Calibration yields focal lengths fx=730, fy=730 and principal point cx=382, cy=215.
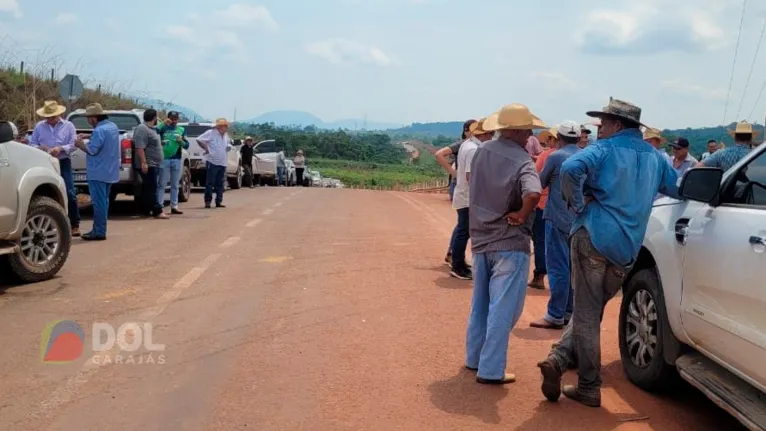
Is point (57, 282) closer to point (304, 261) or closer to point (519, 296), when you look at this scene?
point (304, 261)

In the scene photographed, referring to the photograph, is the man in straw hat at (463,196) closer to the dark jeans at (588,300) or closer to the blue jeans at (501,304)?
the blue jeans at (501,304)

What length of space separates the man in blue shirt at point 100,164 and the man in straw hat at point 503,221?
6.81 m

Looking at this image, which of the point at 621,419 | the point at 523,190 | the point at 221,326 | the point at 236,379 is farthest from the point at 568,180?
the point at 221,326

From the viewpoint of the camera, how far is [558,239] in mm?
6754

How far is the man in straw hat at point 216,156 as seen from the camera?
1518cm

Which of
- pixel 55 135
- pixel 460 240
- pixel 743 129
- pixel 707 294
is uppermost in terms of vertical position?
pixel 743 129

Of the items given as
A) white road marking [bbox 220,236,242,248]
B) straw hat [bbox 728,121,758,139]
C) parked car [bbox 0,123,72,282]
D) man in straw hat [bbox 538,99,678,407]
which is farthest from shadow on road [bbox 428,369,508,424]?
white road marking [bbox 220,236,242,248]

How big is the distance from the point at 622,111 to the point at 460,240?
162 inches

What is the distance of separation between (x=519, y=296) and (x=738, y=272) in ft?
5.11

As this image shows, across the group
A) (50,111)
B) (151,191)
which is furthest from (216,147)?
(50,111)

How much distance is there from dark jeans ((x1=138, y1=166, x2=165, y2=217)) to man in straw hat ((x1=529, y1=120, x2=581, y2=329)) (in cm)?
842

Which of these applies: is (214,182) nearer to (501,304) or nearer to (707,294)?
(501,304)

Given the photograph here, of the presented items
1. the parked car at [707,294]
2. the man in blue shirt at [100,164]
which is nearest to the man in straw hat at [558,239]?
the parked car at [707,294]

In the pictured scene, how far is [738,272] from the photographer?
12.8 ft
